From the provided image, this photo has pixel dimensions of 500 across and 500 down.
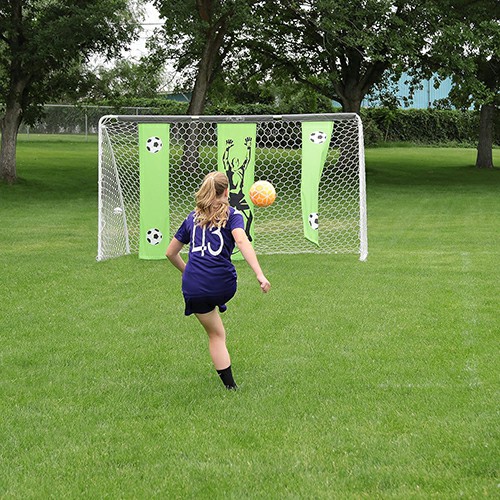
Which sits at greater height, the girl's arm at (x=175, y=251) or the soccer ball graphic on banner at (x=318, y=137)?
the soccer ball graphic on banner at (x=318, y=137)

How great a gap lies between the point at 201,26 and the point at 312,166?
1390 centimetres

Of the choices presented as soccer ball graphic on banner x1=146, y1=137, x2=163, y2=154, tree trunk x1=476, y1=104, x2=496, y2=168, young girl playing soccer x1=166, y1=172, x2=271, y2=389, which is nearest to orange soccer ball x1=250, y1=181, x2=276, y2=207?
soccer ball graphic on banner x1=146, y1=137, x2=163, y2=154

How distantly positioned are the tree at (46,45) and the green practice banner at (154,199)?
12904 mm

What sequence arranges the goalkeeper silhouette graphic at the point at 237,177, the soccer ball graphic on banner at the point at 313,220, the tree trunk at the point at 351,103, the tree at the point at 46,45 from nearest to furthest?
the goalkeeper silhouette graphic at the point at 237,177 < the soccer ball graphic on banner at the point at 313,220 < the tree at the point at 46,45 < the tree trunk at the point at 351,103

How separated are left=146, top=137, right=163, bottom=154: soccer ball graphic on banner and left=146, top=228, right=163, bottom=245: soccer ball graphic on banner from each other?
1.37 m

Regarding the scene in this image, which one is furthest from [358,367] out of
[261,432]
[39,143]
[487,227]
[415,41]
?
[39,143]

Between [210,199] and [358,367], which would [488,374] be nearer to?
[358,367]

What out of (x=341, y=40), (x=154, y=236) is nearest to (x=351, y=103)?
(x=341, y=40)

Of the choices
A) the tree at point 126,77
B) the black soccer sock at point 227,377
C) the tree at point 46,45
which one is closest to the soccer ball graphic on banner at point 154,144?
the black soccer sock at point 227,377

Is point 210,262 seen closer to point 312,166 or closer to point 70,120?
point 312,166

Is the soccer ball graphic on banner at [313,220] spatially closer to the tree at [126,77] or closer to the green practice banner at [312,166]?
the green practice banner at [312,166]

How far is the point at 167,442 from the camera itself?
5570 mm

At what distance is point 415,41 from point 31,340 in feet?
81.1

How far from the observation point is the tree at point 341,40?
28.3 m
